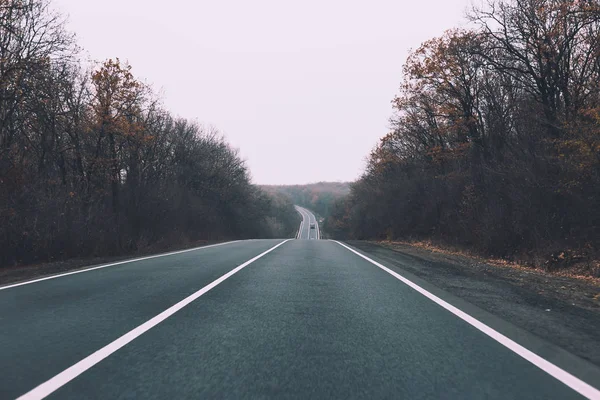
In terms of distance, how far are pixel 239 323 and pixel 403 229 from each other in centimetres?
3334

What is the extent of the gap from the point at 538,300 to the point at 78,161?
84.7ft

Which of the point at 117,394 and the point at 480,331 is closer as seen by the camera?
the point at 117,394

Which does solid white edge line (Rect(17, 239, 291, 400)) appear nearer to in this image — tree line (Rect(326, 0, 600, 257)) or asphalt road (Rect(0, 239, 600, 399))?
asphalt road (Rect(0, 239, 600, 399))

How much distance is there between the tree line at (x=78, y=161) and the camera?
1552 cm

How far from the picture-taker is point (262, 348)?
4348mm

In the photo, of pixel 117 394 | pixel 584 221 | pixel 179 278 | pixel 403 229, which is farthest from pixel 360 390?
pixel 403 229

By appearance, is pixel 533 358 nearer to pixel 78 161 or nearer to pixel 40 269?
pixel 40 269

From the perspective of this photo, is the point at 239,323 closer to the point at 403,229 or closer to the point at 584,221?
the point at 584,221

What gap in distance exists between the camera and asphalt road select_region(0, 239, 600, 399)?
3320mm

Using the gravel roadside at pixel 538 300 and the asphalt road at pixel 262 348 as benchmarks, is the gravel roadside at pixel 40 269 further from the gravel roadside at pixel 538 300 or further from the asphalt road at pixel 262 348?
the gravel roadside at pixel 538 300

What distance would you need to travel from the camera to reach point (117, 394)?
3176 mm

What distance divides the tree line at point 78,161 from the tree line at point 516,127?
16.1 meters

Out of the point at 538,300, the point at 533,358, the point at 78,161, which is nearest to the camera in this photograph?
the point at 533,358

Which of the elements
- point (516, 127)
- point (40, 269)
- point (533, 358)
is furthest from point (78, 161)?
point (533, 358)
